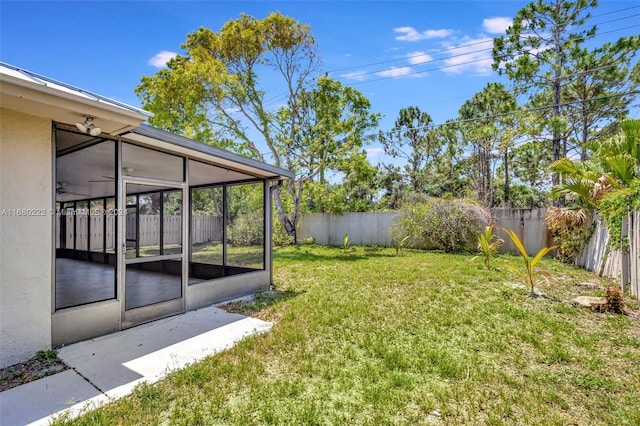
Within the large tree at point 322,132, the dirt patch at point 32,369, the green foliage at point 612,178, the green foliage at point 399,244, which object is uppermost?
the large tree at point 322,132

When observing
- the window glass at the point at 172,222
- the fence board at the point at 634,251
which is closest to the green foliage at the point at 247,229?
the window glass at the point at 172,222

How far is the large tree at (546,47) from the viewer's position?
11395mm

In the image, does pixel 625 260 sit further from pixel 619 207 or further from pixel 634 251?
pixel 619 207

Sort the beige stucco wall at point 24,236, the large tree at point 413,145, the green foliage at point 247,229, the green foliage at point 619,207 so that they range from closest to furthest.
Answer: the beige stucco wall at point 24,236 → the green foliage at point 619,207 → the green foliage at point 247,229 → the large tree at point 413,145

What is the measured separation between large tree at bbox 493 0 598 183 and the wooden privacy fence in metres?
12.2

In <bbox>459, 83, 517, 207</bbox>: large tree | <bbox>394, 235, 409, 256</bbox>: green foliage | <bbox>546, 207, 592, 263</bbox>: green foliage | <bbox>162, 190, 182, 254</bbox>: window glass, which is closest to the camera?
<bbox>162, 190, 182, 254</bbox>: window glass

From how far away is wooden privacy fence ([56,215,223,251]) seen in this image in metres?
5.17

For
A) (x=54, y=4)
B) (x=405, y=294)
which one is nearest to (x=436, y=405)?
(x=405, y=294)

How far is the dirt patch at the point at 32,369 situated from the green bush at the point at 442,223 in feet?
33.7

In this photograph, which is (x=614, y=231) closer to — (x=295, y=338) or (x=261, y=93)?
(x=295, y=338)

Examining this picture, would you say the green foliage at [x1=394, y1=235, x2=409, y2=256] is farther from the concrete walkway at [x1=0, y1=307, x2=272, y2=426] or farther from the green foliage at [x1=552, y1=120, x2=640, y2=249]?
the concrete walkway at [x1=0, y1=307, x2=272, y2=426]

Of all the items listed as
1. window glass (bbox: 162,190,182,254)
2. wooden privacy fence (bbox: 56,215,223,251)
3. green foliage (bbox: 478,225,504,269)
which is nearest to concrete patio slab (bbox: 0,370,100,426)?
wooden privacy fence (bbox: 56,215,223,251)

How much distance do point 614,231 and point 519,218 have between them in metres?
5.30

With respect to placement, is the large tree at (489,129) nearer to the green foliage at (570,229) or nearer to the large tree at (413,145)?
the large tree at (413,145)
